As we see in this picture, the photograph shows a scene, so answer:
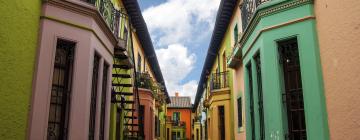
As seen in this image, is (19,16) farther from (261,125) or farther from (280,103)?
(261,125)

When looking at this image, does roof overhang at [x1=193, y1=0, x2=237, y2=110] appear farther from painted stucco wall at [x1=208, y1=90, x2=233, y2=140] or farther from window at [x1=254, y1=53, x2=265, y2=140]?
window at [x1=254, y1=53, x2=265, y2=140]

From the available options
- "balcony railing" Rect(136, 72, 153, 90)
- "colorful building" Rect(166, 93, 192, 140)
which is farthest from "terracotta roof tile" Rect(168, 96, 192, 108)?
"balcony railing" Rect(136, 72, 153, 90)

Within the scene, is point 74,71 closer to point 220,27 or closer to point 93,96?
point 93,96

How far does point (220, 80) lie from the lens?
18.1 metres

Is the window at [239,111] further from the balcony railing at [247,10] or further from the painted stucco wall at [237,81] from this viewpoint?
the balcony railing at [247,10]

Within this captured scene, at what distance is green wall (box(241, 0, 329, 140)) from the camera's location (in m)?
6.65

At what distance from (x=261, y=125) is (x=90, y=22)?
494 centimetres

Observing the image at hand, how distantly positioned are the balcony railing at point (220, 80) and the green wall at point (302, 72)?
8.82 m

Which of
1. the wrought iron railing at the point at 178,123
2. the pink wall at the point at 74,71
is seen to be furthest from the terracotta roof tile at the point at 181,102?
the pink wall at the point at 74,71

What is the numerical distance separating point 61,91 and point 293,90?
505 cm

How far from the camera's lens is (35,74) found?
20.8ft

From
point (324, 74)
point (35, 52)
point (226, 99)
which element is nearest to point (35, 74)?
point (35, 52)

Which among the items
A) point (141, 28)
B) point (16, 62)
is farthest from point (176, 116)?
point (16, 62)

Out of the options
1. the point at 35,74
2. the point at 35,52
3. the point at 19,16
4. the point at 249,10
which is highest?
the point at 249,10
